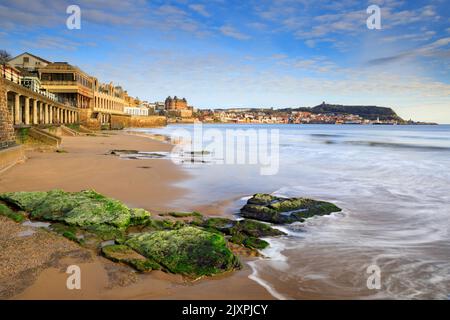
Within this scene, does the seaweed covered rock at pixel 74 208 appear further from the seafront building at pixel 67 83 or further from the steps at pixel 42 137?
the seafront building at pixel 67 83

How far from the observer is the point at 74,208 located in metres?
7.77

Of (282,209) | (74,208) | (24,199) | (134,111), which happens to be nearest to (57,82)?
(24,199)

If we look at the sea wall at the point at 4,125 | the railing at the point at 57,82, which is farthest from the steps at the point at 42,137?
the railing at the point at 57,82

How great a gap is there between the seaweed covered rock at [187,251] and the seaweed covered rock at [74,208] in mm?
1263

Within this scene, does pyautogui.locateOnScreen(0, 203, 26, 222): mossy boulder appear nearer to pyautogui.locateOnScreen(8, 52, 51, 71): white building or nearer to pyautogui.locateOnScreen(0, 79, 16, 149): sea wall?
pyautogui.locateOnScreen(0, 79, 16, 149): sea wall

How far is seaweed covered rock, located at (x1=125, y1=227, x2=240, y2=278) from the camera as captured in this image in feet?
17.6

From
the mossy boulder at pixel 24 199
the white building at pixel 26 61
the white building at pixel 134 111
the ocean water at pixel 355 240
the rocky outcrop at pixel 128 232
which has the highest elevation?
the white building at pixel 26 61

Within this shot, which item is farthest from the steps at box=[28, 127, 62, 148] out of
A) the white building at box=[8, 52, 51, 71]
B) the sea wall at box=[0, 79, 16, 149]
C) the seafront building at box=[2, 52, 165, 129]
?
the white building at box=[8, 52, 51, 71]

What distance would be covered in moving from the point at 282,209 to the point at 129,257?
4.73m

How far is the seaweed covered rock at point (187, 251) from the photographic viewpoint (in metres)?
5.38

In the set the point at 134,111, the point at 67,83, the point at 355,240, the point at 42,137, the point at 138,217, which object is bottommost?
the point at 355,240

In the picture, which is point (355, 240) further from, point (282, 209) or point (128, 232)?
point (128, 232)
